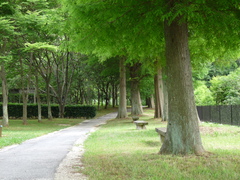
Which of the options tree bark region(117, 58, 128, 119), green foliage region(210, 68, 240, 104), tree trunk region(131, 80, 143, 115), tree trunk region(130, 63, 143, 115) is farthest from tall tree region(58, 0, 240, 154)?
tree trunk region(131, 80, 143, 115)

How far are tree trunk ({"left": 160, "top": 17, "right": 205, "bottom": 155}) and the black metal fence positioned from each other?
12.4 metres

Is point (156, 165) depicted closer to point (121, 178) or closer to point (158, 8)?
point (121, 178)

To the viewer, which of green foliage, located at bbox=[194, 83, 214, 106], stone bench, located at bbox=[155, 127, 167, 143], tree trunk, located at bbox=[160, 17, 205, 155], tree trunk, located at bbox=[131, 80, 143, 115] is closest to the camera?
tree trunk, located at bbox=[160, 17, 205, 155]

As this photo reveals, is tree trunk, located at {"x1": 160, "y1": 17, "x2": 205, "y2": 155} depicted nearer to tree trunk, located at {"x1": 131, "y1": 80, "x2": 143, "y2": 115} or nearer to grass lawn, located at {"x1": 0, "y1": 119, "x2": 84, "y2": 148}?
grass lawn, located at {"x1": 0, "y1": 119, "x2": 84, "y2": 148}

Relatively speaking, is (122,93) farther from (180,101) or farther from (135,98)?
(180,101)

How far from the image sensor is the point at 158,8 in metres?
6.84

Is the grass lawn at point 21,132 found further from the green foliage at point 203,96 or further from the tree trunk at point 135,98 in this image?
the green foliage at point 203,96

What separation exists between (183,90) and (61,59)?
99.5 ft

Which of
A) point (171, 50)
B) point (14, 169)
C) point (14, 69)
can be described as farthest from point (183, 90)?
point (14, 69)

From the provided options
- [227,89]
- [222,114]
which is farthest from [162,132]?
[227,89]

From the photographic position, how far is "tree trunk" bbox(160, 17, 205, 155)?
765 centimetres

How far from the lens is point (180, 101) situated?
7.67 metres

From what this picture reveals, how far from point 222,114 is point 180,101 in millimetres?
15068

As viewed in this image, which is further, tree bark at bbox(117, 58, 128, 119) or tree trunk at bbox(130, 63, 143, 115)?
tree trunk at bbox(130, 63, 143, 115)
